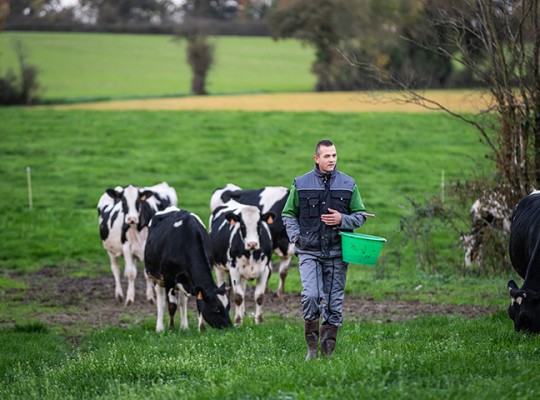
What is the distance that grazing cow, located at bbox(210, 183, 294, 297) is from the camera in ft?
61.3

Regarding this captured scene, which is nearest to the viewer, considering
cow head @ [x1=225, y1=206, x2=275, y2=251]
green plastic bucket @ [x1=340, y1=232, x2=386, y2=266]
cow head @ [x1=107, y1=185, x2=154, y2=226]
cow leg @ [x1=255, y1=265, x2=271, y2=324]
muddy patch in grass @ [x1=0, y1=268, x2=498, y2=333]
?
green plastic bucket @ [x1=340, y1=232, x2=386, y2=266]

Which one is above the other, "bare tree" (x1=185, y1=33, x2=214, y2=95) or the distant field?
"bare tree" (x1=185, y1=33, x2=214, y2=95)

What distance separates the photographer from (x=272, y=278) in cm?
2017

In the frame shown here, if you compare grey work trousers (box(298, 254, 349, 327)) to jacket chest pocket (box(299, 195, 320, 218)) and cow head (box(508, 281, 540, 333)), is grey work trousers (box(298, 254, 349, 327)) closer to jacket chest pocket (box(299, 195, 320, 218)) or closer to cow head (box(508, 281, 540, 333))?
jacket chest pocket (box(299, 195, 320, 218))

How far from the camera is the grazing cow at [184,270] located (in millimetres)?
14047

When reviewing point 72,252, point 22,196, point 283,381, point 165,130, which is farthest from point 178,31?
point 283,381

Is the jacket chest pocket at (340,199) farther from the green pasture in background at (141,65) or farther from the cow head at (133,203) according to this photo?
the green pasture in background at (141,65)

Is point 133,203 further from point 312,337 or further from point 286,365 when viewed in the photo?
point 286,365

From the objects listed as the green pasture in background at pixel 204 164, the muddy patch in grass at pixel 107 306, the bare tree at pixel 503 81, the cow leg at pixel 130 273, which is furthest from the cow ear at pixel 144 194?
the bare tree at pixel 503 81

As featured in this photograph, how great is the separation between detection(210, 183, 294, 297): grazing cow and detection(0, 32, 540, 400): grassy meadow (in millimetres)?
555

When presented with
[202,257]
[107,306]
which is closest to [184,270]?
[202,257]

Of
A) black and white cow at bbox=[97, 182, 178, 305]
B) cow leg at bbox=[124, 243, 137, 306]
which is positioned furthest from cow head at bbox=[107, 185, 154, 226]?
cow leg at bbox=[124, 243, 137, 306]

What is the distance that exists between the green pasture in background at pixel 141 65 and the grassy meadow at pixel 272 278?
1.00 meters

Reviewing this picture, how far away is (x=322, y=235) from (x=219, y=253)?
20.7ft
